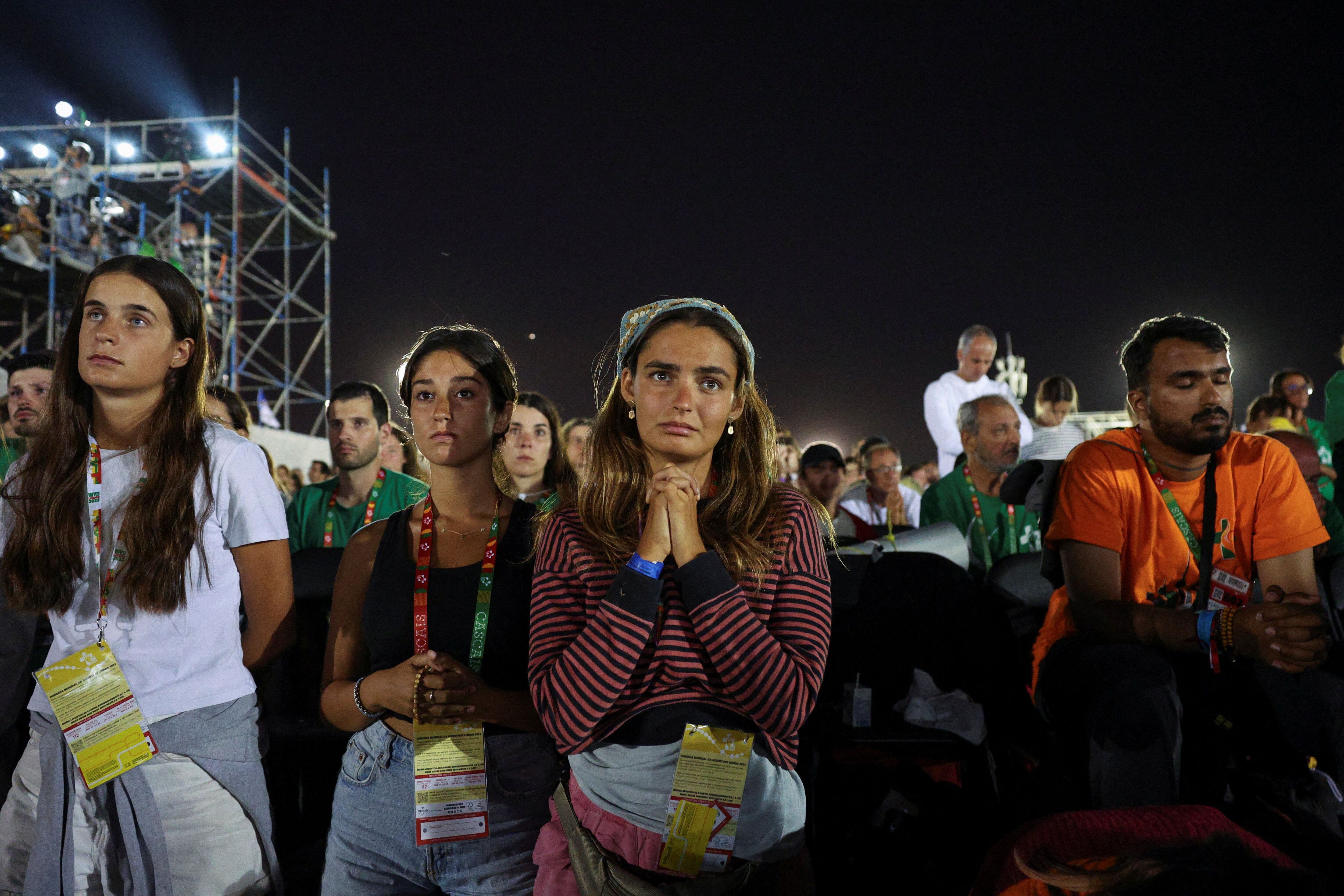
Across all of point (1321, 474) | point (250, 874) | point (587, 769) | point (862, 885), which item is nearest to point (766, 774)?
point (587, 769)

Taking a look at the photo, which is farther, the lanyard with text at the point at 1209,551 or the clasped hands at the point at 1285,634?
the lanyard with text at the point at 1209,551

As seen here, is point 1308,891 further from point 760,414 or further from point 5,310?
point 5,310

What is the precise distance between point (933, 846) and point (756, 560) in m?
1.76

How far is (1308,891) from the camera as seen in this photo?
3.32ft

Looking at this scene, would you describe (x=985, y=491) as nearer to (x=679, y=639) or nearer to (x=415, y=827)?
(x=679, y=639)

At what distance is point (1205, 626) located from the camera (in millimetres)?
2262

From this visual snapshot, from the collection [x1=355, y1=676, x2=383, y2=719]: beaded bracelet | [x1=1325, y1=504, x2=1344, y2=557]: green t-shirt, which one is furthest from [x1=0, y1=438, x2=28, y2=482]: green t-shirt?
[x1=1325, y1=504, x2=1344, y2=557]: green t-shirt

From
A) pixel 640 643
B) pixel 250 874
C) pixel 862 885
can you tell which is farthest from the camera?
pixel 862 885

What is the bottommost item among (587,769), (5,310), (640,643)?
(587,769)

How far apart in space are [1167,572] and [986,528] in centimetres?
182

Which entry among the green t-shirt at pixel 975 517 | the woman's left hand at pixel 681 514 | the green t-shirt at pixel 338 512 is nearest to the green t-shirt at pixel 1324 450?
the green t-shirt at pixel 975 517

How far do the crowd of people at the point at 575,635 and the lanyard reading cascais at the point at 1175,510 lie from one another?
14mm

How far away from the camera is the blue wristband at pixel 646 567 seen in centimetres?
145

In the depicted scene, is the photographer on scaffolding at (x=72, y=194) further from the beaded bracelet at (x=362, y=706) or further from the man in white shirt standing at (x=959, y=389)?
the beaded bracelet at (x=362, y=706)
